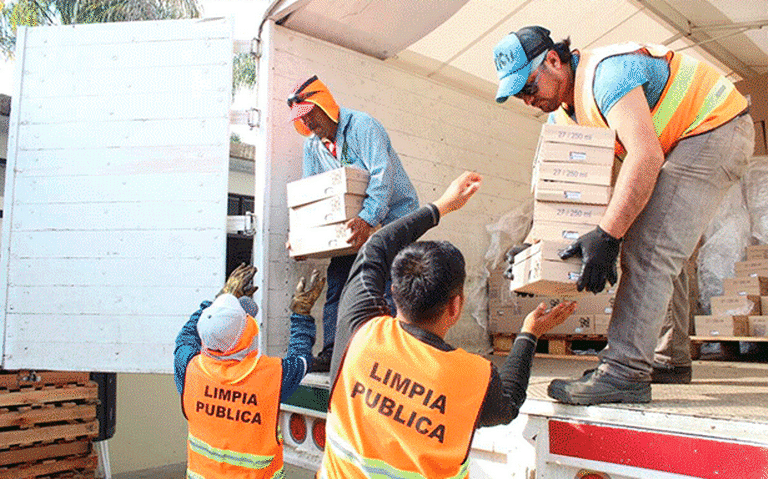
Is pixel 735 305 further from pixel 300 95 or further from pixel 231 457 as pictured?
pixel 231 457

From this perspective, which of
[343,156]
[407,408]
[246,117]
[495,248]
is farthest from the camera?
[495,248]

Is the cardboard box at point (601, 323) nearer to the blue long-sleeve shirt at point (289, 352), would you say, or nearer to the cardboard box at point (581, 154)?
the blue long-sleeve shirt at point (289, 352)

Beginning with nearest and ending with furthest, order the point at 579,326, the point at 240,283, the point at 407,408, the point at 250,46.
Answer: the point at 407,408 → the point at 240,283 → the point at 250,46 → the point at 579,326

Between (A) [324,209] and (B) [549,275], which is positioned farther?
(A) [324,209]

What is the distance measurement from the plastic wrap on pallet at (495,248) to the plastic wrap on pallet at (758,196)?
7.16 feet

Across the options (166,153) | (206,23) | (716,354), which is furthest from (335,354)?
(716,354)

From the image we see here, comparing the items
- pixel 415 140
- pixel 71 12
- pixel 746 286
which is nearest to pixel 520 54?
pixel 415 140

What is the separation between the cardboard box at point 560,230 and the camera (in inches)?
99.1

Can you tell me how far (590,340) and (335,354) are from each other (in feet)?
14.2

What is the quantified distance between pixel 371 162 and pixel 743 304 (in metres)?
3.64

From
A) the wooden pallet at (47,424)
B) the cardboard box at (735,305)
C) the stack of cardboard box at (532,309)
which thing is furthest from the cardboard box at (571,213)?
the wooden pallet at (47,424)

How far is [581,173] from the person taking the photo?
8.39 ft

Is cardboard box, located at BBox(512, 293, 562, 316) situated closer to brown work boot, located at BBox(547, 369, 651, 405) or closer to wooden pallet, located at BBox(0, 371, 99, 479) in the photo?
brown work boot, located at BBox(547, 369, 651, 405)

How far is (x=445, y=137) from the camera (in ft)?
17.9
